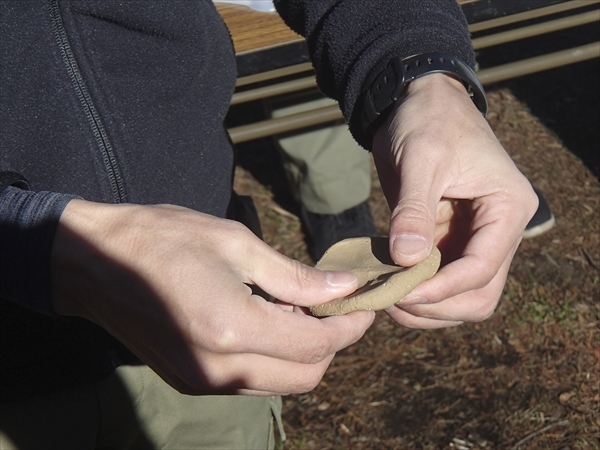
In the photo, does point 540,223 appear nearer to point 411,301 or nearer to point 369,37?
point 369,37

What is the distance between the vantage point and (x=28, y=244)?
4.32 feet

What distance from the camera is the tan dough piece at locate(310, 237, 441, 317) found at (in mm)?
1499

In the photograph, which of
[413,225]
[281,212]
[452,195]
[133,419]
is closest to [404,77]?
[452,195]

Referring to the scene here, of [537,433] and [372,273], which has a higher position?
[372,273]

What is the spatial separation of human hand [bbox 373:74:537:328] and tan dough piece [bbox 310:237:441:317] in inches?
1.4

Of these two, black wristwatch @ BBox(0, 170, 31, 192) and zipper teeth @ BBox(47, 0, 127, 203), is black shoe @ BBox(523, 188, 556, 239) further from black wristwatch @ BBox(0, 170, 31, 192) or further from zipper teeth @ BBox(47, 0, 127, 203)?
black wristwatch @ BBox(0, 170, 31, 192)

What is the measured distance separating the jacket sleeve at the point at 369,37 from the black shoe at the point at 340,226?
1958 mm

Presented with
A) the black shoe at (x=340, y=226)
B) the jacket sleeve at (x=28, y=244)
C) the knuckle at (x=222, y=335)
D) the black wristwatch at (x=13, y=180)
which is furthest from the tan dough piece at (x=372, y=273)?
the black shoe at (x=340, y=226)

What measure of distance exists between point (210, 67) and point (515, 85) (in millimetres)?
3875

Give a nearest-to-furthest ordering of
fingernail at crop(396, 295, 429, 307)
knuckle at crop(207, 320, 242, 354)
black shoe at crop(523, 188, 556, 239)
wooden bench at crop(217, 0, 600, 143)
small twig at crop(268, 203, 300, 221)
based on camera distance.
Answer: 1. knuckle at crop(207, 320, 242, 354)
2. fingernail at crop(396, 295, 429, 307)
3. wooden bench at crop(217, 0, 600, 143)
4. black shoe at crop(523, 188, 556, 239)
5. small twig at crop(268, 203, 300, 221)

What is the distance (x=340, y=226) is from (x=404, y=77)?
2225 millimetres

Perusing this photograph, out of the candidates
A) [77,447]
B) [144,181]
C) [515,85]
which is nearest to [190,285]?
[144,181]

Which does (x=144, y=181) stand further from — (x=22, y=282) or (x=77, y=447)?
A: (x=77, y=447)

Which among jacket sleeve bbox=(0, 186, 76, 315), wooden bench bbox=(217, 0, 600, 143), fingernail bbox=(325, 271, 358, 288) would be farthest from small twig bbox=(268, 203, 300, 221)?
jacket sleeve bbox=(0, 186, 76, 315)
